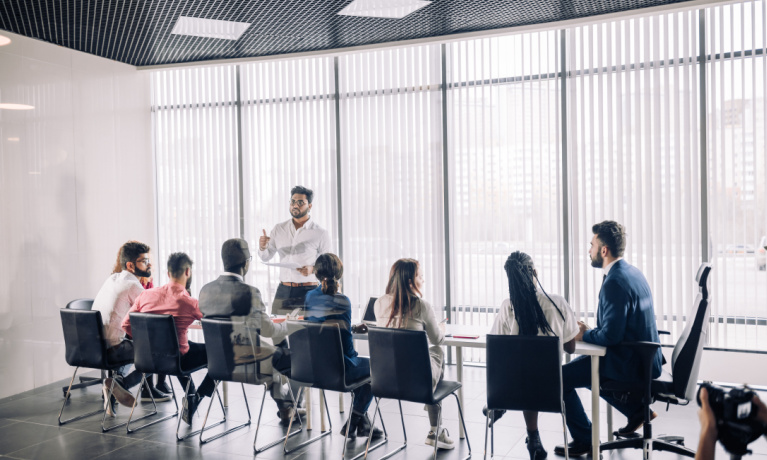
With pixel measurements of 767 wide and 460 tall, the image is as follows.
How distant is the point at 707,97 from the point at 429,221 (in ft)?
8.85

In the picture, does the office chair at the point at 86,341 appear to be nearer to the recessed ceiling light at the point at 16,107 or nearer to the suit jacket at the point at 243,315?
the suit jacket at the point at 243,315

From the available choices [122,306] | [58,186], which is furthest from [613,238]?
[58,186]

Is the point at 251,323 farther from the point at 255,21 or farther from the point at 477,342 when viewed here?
the point at 255,21

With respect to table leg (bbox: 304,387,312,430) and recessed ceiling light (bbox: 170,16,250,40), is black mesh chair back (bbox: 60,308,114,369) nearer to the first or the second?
table leg (bbox: 304,387,312,430)

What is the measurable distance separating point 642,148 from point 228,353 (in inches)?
152

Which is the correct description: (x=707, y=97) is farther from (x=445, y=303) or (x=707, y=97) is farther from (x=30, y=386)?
(x=30, y=386)

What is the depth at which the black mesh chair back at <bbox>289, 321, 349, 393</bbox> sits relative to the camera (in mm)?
4113

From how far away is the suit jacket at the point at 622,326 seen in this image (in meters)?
3.79

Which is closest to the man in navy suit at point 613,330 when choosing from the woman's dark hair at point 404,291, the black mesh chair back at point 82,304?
the woman's dark hair at point 404,291

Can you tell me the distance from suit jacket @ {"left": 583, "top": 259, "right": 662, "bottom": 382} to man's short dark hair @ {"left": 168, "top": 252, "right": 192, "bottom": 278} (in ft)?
9.90

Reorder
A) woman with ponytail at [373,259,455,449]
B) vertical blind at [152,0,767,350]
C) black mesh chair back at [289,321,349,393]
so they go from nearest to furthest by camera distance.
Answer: woman with ponytail at [373,259,455,449] → black mesh chair back at [289,321,349,393] → vertical blind at [152,0,767,350]

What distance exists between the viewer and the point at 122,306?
5.14 meters

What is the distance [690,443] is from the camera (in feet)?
14.0

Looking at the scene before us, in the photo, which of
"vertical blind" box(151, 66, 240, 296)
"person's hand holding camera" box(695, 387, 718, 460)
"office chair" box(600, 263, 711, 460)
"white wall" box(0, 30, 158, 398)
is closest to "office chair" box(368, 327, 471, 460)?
"office chair" box(600, 263, 711, 460)
